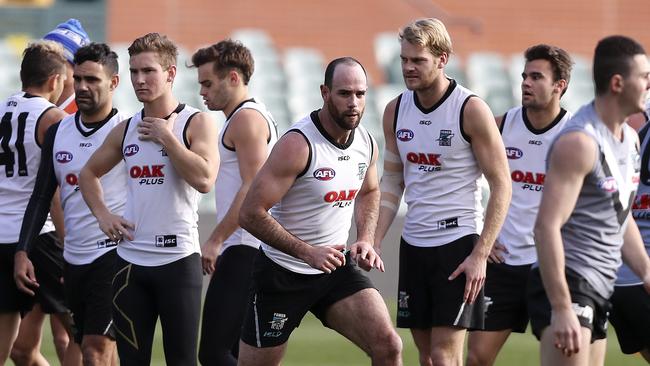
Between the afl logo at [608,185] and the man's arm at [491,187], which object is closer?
the afl logo at [608,185]

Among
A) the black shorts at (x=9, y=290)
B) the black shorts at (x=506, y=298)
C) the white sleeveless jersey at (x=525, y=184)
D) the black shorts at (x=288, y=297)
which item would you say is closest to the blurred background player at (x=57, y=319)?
the black shorts at (x=9, y=290)

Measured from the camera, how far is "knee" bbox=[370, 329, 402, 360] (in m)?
6.98

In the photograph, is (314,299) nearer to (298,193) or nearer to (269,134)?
(298,193)

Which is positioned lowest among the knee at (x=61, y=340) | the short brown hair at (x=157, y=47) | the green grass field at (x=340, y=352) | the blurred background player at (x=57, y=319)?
the green grass field at (x=340, y=352)

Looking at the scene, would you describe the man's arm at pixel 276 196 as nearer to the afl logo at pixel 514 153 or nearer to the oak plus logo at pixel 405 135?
the oak plus logo at pixel 405 135

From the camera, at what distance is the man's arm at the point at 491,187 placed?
7438mm

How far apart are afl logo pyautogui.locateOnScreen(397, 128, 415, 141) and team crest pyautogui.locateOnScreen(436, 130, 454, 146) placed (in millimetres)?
212

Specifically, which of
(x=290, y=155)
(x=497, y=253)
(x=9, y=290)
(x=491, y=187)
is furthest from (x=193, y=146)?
(x=497, y=253)

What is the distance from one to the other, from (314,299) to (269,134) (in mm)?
1482

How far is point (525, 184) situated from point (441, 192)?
0.99m

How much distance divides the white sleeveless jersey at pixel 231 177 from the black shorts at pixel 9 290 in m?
1.42

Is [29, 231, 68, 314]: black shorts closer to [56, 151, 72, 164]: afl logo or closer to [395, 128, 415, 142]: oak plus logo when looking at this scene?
[56, 151, 72, 164]: afl logo

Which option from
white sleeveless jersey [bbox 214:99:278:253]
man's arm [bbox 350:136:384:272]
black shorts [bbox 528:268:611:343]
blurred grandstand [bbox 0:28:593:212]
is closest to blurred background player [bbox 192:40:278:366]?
white sleeveless jersey [bbox 214:99:278:253]

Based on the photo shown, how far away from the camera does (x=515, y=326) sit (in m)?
8.50
